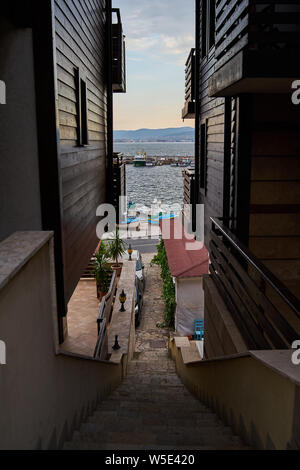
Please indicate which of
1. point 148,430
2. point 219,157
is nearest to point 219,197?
point 219,157

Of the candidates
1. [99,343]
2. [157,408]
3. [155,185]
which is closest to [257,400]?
[157,408]

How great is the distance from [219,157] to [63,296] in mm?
3913

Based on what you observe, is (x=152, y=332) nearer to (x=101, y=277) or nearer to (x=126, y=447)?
(x=101, y=277)

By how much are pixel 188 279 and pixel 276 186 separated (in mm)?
8508

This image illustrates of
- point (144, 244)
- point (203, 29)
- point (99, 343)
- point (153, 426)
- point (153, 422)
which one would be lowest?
point (144, 244)

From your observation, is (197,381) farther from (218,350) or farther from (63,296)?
(63,296)

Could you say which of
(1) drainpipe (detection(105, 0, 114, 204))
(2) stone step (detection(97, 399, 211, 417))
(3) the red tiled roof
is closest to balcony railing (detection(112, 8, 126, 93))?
(1) drainpipe (detection(105, 0, 114, 204))

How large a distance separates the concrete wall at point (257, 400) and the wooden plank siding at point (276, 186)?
7.16 feet

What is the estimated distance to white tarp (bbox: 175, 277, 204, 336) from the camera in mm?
14641

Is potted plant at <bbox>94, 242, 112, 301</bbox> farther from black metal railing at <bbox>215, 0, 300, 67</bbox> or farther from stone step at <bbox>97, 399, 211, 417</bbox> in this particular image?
black metal railing at <bbox>215, 0, 300, 67</bbox>

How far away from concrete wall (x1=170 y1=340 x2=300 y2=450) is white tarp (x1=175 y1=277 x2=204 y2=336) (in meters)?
9.45

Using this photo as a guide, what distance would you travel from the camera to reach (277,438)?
2623mm

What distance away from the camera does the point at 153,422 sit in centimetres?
447

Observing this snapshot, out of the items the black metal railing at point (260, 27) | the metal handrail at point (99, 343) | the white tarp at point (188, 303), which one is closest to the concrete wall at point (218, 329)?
the metal handrail at point (99, 343)
